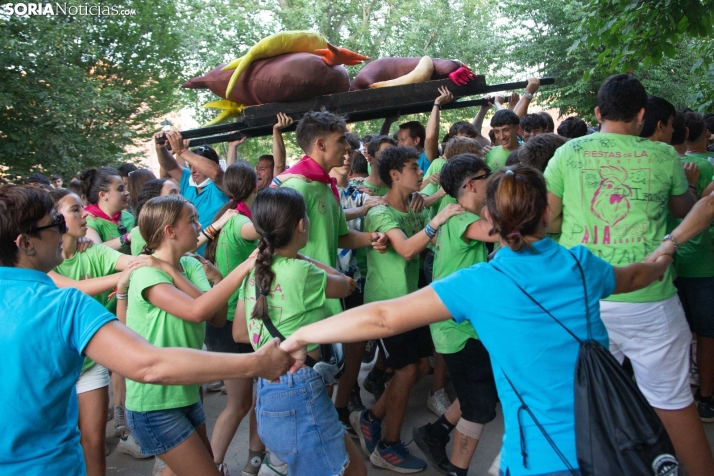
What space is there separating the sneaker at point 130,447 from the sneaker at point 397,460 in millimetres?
1769

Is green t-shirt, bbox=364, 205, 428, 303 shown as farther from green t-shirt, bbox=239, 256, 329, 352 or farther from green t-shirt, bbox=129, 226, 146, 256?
green t-shirt, bbox=129, 226, 146, 256

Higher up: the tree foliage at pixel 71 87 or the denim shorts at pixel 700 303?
the tree foliage at pixel 71 87

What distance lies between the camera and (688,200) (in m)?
3.29

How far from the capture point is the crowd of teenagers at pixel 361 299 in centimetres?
198

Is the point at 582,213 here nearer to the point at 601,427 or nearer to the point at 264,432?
the point at 601,427

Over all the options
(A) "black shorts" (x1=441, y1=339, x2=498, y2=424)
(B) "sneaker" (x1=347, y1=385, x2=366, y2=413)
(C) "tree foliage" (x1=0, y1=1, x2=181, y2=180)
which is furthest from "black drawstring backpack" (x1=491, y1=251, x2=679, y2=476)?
(C) "tree foliage" (x1=0, y1=1, x2=181, y2=180)

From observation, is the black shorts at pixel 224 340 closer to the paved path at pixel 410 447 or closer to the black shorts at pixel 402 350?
the paved path at pixel 410 447

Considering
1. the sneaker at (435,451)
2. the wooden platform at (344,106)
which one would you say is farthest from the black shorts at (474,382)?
the wooden platform at (344,106)

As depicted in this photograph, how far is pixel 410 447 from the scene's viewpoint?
14.2ft

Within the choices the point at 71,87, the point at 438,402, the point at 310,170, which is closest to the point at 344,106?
the point at 310,170

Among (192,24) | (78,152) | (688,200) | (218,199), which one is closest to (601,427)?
(688,200)

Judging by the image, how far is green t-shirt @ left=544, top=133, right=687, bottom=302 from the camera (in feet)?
10.2

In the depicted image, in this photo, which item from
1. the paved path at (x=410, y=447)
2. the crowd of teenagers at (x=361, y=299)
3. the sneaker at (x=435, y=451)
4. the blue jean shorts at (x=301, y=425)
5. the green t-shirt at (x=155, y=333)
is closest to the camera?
the crowd of teenagers at (x=361, y=299)

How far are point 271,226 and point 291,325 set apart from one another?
475mm
